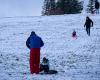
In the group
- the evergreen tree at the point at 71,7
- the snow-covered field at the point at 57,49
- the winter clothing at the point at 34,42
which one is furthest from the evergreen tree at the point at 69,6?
the winter clothing at the point at 34,42

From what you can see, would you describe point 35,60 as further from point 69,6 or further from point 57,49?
point 69,6

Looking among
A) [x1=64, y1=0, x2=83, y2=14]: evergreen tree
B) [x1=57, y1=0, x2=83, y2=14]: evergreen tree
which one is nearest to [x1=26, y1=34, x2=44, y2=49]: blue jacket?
[x1=64, y1=0, x2=83, y2=14]: evergreen tree

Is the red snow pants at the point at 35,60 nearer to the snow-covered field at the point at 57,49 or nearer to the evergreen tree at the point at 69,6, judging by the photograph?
the snow-covered field at the point at 57,49

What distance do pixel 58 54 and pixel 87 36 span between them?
8.36 meters

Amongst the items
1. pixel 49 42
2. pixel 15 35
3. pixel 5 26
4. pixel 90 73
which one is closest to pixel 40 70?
pixel 90 73

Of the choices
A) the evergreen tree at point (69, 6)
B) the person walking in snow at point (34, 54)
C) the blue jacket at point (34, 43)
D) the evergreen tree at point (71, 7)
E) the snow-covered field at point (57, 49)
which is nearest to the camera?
the person walking in snow at point (34, 54)

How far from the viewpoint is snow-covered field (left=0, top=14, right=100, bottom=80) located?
18.1 metres

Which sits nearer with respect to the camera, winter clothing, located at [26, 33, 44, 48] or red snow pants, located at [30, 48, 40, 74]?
red snow pants, located at [30, 48, 40, 74]

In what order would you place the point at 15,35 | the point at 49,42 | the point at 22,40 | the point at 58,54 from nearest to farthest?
the point at 58,54 < the point at 49,42 < the point at 22,40 < the point at 15,35

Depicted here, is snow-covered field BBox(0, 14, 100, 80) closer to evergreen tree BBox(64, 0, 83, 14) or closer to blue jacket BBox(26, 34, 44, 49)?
blue jacket BBox(26, 34, 44, 49)

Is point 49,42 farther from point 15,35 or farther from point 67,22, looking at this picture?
point 67,22

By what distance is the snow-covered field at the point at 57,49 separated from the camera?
18062 millimetres

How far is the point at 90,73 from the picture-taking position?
706 inches

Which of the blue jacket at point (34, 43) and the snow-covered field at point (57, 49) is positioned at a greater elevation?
the blue jacket at point (34, 43)
